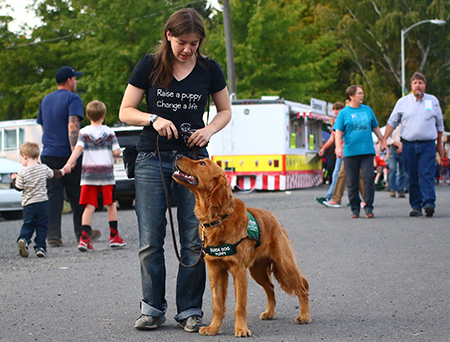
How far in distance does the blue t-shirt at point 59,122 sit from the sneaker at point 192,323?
17.0ft

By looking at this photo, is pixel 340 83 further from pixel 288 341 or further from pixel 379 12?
pixel 288 341

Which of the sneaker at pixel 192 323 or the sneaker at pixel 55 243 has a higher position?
the sneaker at pixel 192 323

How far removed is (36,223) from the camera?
28.7 ft

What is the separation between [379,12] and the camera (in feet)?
161

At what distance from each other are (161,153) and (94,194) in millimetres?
4641

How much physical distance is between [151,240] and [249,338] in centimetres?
95

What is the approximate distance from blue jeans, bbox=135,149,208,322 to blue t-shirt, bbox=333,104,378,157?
729 cm

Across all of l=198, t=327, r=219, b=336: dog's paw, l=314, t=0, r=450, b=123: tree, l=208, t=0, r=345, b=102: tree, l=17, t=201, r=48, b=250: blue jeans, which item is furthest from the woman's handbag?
l=314, t=0, r=450, b=123: tree

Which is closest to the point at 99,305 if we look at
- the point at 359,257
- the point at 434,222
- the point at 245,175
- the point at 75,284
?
the point at 75,284

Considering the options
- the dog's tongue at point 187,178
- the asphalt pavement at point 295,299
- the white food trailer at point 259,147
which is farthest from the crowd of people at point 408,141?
the white food trailer at point 259,147

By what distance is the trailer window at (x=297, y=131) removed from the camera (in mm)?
23125

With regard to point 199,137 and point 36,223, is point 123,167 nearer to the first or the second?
point 36,223

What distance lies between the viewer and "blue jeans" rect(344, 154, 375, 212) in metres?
11.8

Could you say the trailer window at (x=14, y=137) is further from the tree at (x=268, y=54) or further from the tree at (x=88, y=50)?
the tree at (x=268, y=54)
